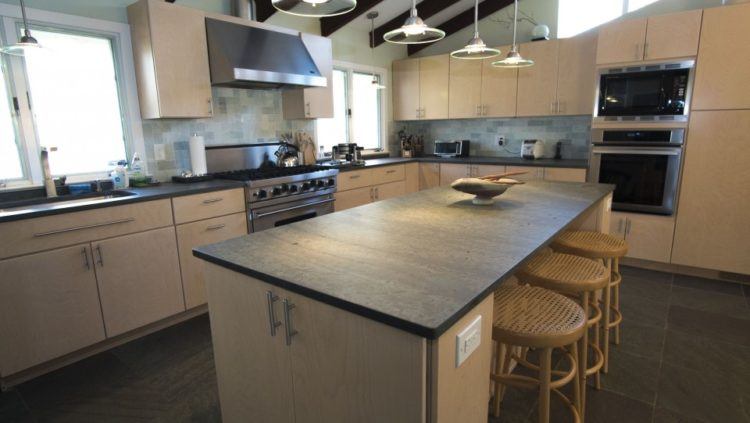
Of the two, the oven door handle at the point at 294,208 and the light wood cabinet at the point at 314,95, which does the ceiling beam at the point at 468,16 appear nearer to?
the light wood cabinet at the point at 314,95

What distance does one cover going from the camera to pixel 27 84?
8.54 ft

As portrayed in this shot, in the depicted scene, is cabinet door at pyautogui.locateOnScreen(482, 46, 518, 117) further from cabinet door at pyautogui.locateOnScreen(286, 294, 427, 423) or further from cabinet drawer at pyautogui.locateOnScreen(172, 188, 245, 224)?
cabinet door at pyautogui.locateOnScreen(286, 294, 427, 423)

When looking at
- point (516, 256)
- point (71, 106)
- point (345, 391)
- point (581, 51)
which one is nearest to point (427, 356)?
point (345, 391)

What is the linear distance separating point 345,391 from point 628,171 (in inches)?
142

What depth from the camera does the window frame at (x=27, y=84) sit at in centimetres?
252

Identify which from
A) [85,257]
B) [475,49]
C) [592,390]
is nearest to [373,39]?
[475,49]

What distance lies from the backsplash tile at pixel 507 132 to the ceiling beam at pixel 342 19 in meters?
1.65

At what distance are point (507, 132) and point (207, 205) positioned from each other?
12.0ft

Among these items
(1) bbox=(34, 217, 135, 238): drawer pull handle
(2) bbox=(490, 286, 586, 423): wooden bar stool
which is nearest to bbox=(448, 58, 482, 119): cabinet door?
(2) bbox=(490, 286, 586, 423): wooden bar stool

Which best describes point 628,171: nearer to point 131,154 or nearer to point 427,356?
point 427,356

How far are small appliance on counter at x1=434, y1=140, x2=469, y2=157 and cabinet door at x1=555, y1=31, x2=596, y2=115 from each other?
4.01 feet

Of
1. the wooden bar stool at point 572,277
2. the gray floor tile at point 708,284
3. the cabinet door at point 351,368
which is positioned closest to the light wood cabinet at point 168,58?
the cabinet door at point 351,368

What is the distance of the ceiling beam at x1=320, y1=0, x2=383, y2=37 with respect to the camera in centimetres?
412

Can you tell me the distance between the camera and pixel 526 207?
212cm
